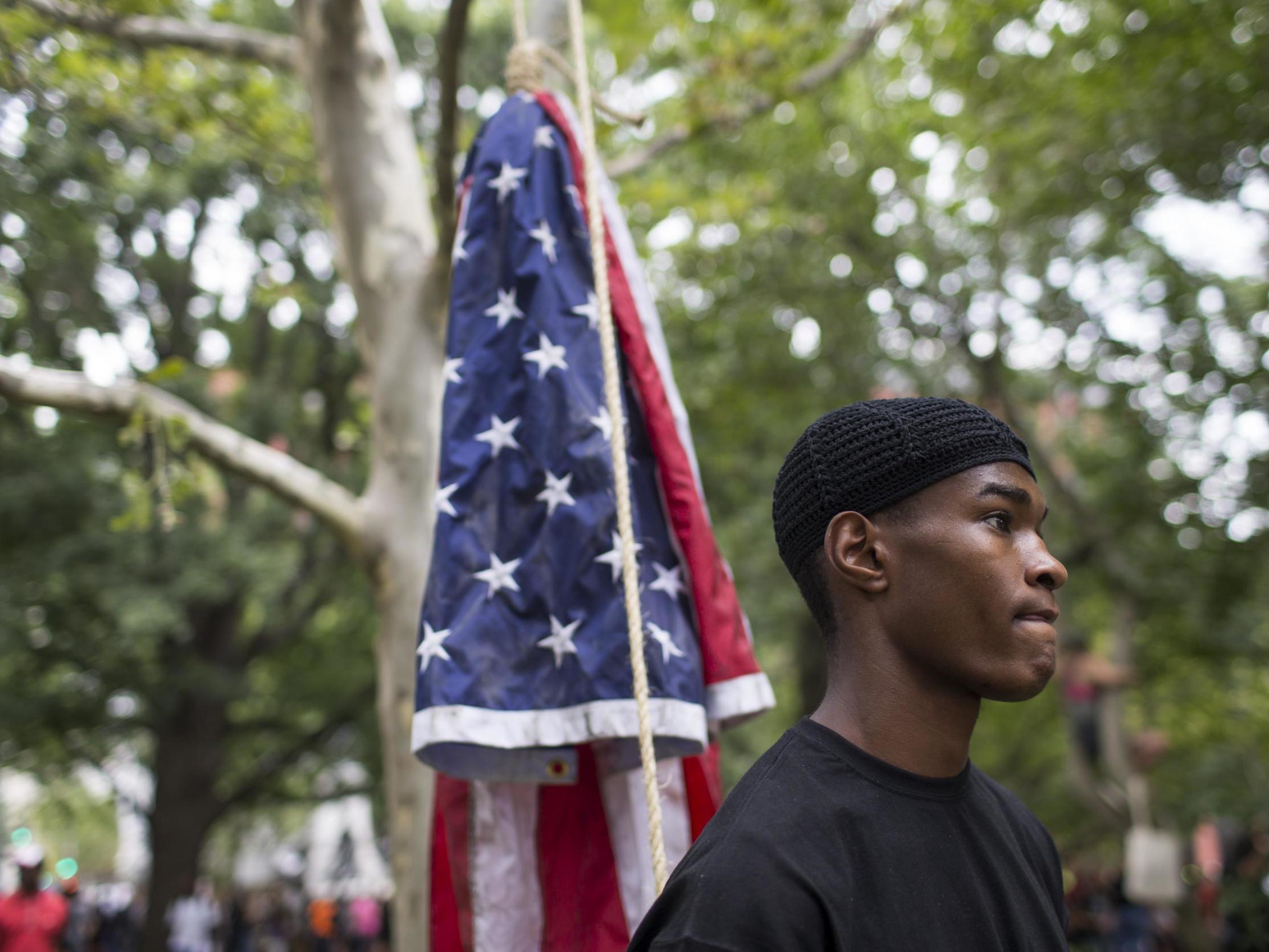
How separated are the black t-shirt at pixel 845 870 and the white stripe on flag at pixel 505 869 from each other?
1.16 m

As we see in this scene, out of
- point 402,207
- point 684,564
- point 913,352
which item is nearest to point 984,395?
point 913,352

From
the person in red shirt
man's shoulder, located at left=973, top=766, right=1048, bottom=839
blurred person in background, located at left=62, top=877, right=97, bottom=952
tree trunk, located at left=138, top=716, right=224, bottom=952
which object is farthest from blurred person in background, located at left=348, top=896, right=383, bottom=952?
man's shoulder, located at left=973, top=766, right=1048, bottom=839

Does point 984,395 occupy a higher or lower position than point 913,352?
lower

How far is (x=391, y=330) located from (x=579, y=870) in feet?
7.69

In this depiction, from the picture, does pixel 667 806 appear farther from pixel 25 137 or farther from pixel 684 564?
pixel 25 137

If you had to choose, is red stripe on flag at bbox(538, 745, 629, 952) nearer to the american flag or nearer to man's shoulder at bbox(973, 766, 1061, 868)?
the american flag

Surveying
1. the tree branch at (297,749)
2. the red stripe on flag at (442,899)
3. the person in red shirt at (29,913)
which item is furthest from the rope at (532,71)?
the tree branch at (297,749)

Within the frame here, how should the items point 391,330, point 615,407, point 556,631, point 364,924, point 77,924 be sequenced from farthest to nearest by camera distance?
point 364,924
point 77,924
point 391,330
point 556,631
point 615,407

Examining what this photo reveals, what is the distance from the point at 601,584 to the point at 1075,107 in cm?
821

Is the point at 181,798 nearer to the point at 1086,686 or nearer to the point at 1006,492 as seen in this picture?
the point at 1086,686

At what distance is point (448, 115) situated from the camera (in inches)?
157

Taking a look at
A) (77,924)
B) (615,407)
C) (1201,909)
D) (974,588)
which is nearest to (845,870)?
(974,588)

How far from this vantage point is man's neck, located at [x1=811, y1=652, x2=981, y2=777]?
1.58 meters

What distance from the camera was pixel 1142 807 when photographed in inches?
368
